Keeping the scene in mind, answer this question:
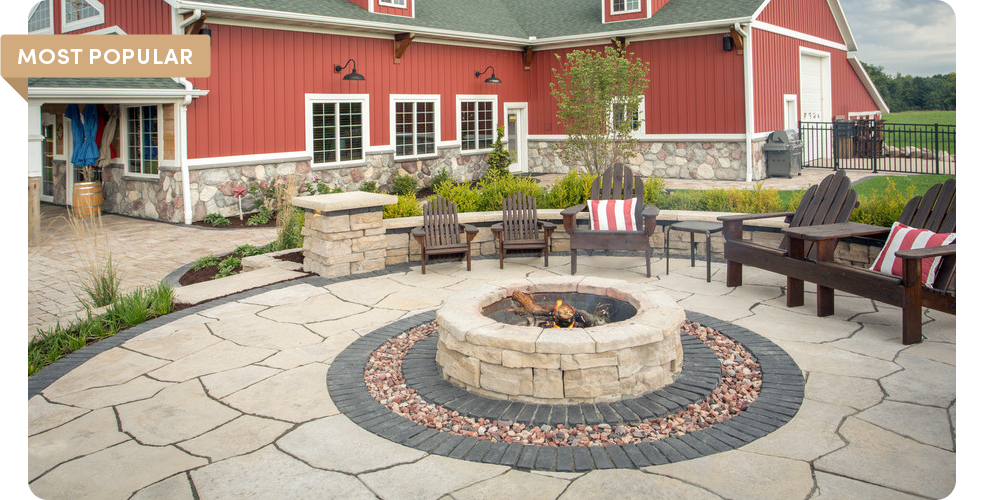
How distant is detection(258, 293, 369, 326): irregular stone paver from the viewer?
6.04 m

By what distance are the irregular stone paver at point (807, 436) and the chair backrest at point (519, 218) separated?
4.40m

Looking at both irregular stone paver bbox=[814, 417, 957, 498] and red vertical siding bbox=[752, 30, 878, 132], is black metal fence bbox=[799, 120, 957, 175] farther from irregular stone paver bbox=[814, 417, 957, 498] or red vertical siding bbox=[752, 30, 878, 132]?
irregular stone paver bbox=[814, 417, 957, 498]

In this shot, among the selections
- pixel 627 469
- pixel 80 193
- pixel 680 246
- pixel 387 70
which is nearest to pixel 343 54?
pixel 387 70

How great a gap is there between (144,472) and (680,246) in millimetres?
6360

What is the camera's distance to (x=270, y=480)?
10.9ft

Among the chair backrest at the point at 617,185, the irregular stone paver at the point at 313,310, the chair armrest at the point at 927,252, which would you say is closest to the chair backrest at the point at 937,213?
the chair armrest at the point at 927,252

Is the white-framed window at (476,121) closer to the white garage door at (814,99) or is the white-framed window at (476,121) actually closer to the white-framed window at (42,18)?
the white garage door at (814,99)

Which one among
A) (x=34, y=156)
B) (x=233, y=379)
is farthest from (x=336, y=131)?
(x=233, y=379)

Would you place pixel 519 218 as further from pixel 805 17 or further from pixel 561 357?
pixel 805 17

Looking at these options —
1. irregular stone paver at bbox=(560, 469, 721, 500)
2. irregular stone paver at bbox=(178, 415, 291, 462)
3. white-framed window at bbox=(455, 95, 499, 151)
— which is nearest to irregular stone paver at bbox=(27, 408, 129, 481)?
irregular stone paver at bbox=(178, 415, 291, 462)

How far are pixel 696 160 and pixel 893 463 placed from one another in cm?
1308

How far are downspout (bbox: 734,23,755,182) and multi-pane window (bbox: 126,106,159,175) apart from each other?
1099 cm

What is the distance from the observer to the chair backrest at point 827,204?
644 cm

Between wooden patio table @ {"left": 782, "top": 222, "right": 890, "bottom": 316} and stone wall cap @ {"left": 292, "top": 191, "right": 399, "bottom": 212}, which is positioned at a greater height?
stone wall cap @ {"left": 292, "top": 191, "right": 399, "bottom": 212}
